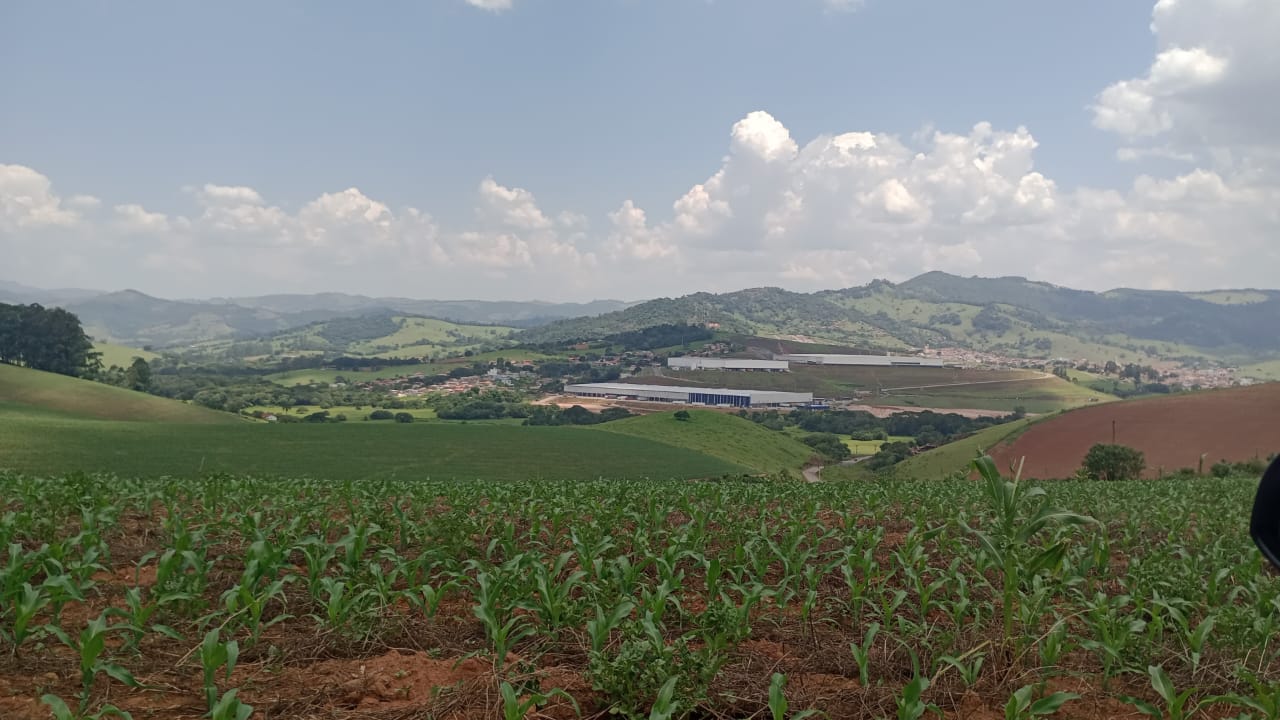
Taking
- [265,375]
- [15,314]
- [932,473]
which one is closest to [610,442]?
[932,473]

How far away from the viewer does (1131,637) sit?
5598mm

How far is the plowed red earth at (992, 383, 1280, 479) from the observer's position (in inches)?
2253

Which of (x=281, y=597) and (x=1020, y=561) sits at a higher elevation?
(x=1020, y=561)

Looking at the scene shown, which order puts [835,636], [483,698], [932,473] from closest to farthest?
1. [483,698]
2. [835,636]
3. [932,473]

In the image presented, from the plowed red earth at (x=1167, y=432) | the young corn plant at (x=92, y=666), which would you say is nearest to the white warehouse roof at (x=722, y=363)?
the plowed red earth at (x=1167, y=432)

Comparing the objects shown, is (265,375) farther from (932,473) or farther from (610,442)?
(932,473)

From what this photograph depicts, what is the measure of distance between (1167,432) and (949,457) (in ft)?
60.2

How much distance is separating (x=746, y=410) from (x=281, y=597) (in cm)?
13485

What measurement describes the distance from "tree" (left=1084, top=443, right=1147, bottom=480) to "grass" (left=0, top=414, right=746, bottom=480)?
29307 millimetres

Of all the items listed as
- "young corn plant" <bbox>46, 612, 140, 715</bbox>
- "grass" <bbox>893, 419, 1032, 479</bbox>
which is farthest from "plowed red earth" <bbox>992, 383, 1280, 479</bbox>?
"young corn plant" <bbox>46, 612, 140, 715</bbox>

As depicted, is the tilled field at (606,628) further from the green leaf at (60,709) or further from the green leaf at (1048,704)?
the green leaf at (60,709)

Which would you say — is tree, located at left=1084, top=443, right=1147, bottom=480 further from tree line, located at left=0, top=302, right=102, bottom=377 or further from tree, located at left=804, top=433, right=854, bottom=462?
tree line, located at left=0, top=302, right=102, bottom=377

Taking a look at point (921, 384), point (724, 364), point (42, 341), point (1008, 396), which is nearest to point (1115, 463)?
point (1008, 396)

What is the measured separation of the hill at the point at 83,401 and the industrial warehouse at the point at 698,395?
81519 mm
